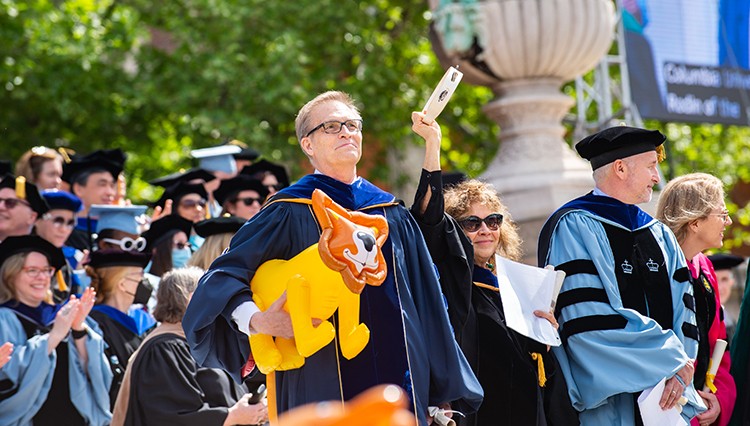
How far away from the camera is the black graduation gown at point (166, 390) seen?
6.69 m

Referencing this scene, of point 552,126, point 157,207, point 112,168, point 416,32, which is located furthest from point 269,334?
point 416,32

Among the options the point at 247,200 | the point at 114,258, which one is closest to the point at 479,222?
the point at 114,258

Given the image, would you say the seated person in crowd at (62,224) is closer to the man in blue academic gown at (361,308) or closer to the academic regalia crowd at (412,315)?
the academic regalia crowd at (412,315)

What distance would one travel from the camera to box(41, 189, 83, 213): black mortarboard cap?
927 centimetres

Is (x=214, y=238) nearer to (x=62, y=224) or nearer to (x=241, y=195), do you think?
(x=241, y=195)

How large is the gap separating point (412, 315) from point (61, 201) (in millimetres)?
5015

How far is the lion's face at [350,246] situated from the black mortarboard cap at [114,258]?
11.4 feet

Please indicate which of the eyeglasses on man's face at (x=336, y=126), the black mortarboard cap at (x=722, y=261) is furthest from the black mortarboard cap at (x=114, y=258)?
the black mortarboard cap at (x=722, y=261)

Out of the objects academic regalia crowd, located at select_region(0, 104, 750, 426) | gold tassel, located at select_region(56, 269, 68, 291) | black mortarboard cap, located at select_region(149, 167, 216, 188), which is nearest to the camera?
academic regalia crowd, located at select_region(0, 104, 750, 426)

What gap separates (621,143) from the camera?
20.0ft

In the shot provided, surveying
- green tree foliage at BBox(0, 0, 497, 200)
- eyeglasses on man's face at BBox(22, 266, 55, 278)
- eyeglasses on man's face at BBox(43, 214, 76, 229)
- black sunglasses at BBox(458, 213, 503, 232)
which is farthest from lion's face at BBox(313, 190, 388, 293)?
green tree foliage at BBox(0, 0, 497, 200)

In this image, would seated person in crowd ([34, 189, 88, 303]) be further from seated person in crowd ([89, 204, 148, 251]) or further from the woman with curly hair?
the woman with curly hair

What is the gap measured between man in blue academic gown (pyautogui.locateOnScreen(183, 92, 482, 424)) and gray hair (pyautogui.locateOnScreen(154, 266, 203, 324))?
1.93 m

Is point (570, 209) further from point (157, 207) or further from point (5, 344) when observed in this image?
point (157, 207)
